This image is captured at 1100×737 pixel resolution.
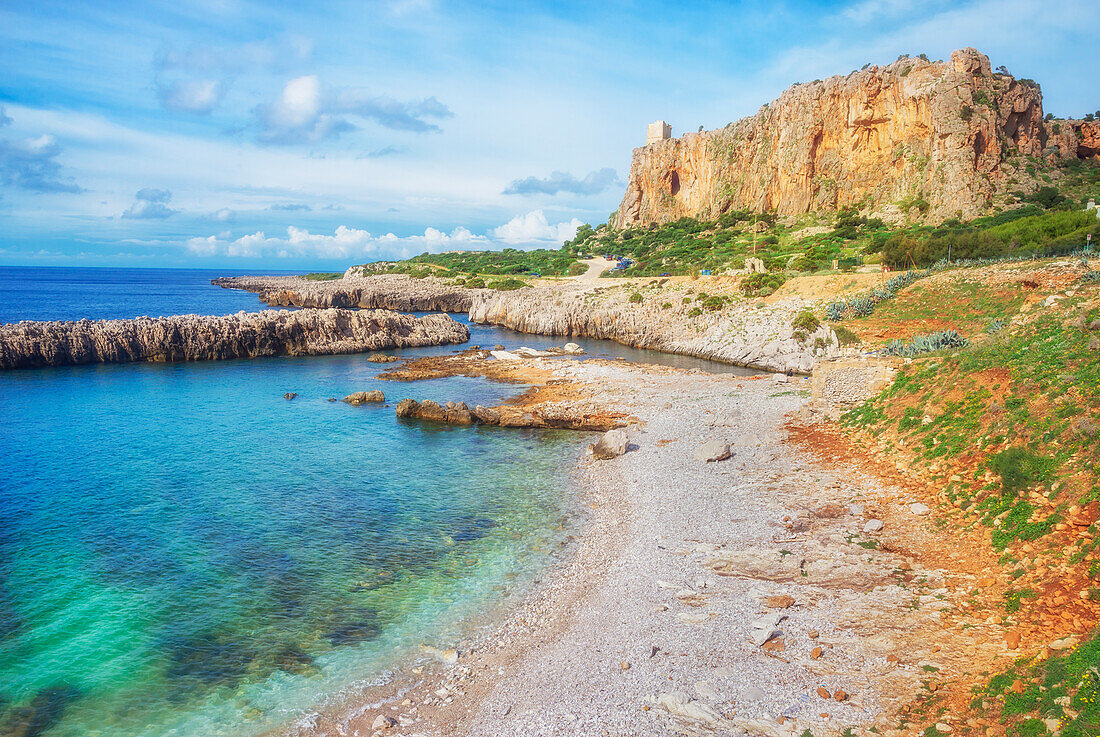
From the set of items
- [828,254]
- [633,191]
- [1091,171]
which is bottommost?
[828,254]

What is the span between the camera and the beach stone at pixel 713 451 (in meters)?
20.2

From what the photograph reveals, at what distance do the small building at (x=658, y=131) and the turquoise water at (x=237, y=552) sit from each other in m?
135

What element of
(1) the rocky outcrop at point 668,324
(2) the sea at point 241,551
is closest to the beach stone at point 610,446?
(2) the sea at point 241,551

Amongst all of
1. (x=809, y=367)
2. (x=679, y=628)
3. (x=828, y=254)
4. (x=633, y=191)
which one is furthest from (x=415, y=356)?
(x=633, y=191)

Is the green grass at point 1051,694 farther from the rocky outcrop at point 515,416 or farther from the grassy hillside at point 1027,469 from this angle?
the rocky outcrop at point 515,416

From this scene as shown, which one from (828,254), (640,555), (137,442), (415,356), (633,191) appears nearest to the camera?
(640,555)

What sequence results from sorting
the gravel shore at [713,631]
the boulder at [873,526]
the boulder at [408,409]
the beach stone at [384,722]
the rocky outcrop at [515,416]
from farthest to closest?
the boulder at [408,409] < the rocky outcrop at [515,416] < the boulder at [873,526] < the beach stone at [384,722] < the gravel shore at [713,631]

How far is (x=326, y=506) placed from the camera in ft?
60.4

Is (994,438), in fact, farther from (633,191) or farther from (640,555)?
(633,191)

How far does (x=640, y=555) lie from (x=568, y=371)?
2498 cm

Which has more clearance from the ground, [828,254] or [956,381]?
[828,254]

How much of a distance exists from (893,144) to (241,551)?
99.1 m

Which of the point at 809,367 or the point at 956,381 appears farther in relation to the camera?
the point at 809,367

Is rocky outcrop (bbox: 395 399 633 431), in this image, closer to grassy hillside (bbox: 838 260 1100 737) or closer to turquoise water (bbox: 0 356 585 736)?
turquoise water (bbox: 0 356 585 736)
